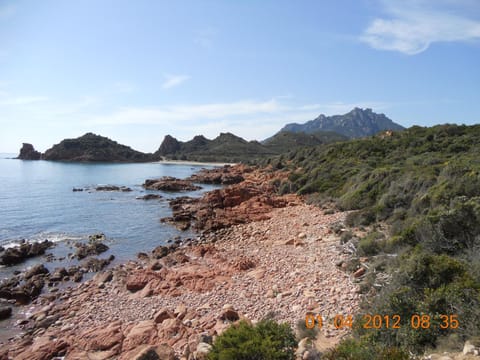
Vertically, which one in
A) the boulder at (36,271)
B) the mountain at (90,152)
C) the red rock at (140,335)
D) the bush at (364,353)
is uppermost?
the mountain at (90,152)

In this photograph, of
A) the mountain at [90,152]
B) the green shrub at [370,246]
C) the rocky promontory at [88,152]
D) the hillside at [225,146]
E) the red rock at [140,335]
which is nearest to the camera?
the red rock at [140,335]

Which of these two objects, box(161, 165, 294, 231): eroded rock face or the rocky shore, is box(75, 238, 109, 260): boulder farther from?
box(161, 165, 294, 231): eroded rock face

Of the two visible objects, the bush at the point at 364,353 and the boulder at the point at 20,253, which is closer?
the bush at the point at 364,353

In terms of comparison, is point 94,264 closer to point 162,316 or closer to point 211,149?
point 162,316

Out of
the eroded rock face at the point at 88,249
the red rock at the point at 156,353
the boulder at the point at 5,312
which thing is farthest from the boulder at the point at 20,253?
the red rock at the point at 156,353

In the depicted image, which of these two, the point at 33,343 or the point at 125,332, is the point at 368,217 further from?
the point at 33,343

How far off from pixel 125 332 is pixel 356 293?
591 cm

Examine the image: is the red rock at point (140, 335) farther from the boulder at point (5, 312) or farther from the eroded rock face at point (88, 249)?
the eroded rock face at point (88, 249)

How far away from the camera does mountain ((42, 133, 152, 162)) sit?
105m

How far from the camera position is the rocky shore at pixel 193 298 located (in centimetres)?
724

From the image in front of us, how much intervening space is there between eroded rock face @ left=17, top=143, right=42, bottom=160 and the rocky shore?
406ft

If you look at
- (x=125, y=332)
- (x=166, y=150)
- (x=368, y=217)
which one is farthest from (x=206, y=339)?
(x=166, y=150)

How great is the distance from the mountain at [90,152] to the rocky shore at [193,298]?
330ft

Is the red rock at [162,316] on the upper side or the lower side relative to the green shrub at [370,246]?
lower
